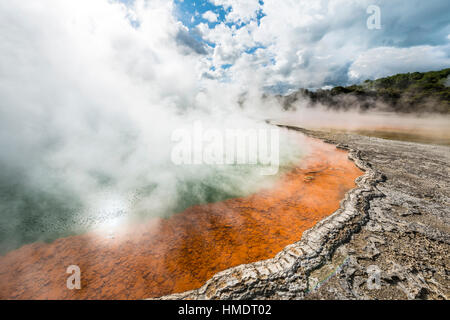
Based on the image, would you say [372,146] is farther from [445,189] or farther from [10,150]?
[10,150]

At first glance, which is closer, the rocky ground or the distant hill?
the rocky ground

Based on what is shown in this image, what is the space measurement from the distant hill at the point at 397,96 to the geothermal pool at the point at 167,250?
37336mm

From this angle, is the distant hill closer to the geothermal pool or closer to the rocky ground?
the rocky ground

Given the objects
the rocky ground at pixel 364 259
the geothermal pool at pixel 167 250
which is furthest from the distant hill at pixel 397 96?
the geothermal pool at pixel 167 250

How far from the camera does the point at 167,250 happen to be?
3.68 m

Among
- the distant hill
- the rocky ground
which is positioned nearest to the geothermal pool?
the rocky ground

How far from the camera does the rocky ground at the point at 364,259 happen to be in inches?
93.5

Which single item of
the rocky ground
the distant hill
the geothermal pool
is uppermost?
the distant hill

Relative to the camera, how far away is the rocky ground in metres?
2.38

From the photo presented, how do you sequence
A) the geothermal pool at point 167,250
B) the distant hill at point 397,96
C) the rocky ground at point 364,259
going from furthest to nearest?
1. the distant hill at point 397,96
2. the geothermal pool at point 167,250
3. the rocky ground at point 364,259

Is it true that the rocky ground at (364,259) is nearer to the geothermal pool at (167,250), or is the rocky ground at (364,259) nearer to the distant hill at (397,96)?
the geothermal pool at (167,250)

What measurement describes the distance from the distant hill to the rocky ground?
35.1 metres

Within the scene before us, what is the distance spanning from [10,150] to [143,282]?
9419 mm
